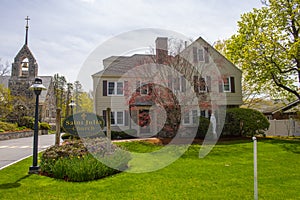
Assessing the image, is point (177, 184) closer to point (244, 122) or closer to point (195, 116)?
point (195, 116)

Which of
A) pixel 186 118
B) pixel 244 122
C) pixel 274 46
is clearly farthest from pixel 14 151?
pixel 274 46

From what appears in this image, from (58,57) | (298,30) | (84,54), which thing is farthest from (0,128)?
(298,30)

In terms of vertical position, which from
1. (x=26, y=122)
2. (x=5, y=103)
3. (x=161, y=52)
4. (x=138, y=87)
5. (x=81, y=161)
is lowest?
(x=81, y=161)

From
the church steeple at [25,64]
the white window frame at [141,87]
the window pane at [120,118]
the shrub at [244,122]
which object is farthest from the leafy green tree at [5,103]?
the shrub at [244,122]

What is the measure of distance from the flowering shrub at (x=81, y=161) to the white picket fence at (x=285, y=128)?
18.0 metres

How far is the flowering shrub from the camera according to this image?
20.1 ft

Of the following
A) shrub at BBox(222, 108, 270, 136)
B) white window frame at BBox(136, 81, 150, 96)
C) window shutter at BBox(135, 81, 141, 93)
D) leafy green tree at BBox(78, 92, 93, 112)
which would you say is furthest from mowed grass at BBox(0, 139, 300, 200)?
leafy green tree at BBox(78, 92, 93, 112)

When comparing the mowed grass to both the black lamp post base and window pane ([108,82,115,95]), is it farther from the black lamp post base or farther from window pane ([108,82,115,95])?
window pane ([108,82,115,95])

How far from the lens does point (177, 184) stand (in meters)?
5.65

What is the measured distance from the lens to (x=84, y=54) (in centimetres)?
937

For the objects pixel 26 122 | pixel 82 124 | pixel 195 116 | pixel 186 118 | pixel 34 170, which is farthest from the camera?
pixel 26 122

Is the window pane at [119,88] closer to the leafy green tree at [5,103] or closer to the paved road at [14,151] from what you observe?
the paved road at [14,151]

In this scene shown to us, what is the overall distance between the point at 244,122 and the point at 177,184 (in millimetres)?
11782

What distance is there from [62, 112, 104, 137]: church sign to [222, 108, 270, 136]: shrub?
975 centimetres
